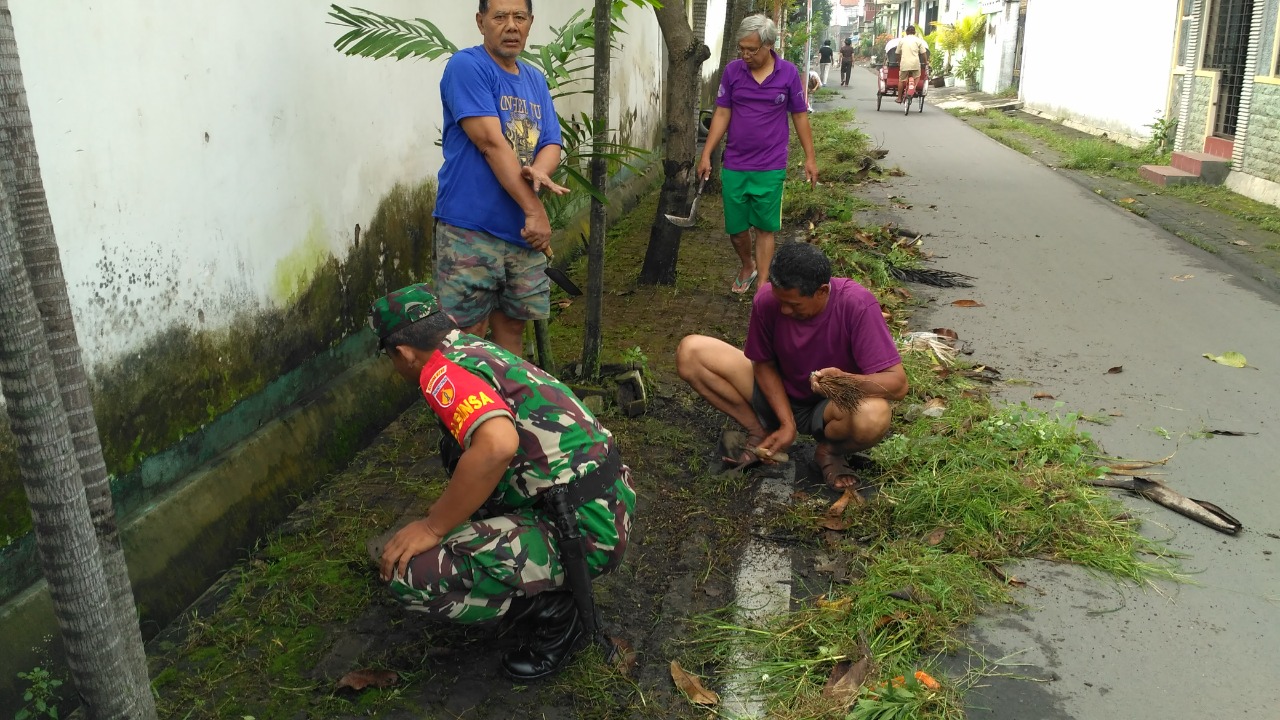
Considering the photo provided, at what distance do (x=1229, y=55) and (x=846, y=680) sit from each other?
1262 centimetres

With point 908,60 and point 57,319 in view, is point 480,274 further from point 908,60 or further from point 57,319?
point 908,60

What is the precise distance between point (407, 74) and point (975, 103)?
23.6m

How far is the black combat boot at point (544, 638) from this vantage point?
119 inches

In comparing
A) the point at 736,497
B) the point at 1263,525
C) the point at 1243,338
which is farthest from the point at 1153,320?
the point at 736,497

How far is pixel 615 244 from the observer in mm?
8852

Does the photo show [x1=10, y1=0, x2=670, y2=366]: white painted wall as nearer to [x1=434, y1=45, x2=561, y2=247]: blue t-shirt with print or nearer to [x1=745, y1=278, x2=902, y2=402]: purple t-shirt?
[x1=434, y1=45, x2=561, y2=247]: blue t-shirt with print

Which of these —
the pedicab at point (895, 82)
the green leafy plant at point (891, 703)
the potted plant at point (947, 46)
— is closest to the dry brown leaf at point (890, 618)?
the green leafy plant at point (891, 703)

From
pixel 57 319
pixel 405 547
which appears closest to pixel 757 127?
pixel 405 547

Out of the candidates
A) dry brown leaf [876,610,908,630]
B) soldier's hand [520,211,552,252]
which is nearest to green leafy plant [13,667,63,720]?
soldier's hand [520,211,552,252]

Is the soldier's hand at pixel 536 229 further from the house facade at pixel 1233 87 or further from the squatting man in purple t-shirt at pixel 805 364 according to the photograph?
the house facade at pixel 1233 87

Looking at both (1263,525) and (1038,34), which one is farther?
(1038,34)

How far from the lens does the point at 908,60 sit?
2214cm

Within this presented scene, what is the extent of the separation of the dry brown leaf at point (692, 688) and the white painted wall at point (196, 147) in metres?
2.01

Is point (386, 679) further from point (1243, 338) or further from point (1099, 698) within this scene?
point (1243, 338)
